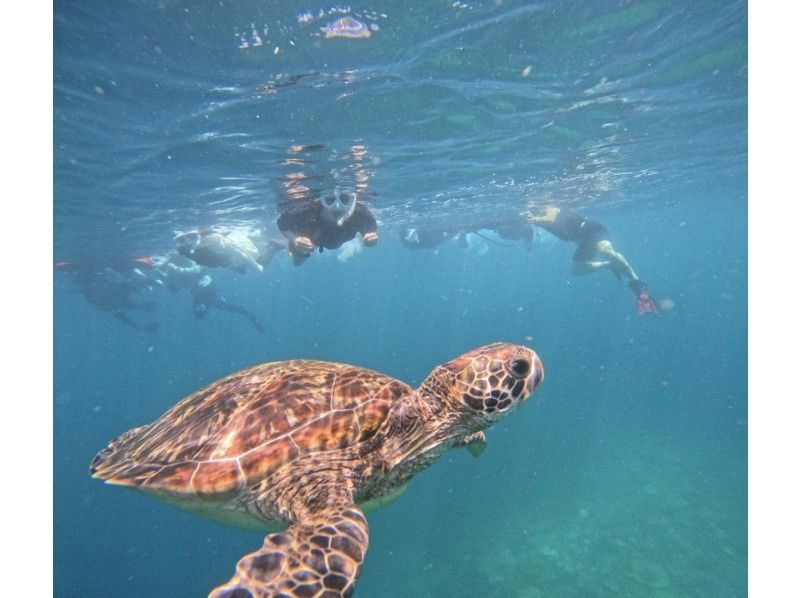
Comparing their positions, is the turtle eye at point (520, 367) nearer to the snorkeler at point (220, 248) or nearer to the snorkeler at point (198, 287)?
the snorkeler at point (220, 248)

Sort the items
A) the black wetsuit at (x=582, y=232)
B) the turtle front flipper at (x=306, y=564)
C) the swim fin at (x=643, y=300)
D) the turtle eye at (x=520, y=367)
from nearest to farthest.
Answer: the turtle front flipper at (x=306, y=564) < the turtle eye at (x=520, y=367) < the swim fin at (x=643, y=300) < the black wetsuit at (x=582, y=232)

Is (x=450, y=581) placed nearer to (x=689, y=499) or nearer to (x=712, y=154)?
(x=689, y=499)

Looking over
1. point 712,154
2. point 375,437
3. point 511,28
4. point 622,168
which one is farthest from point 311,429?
point 712,154

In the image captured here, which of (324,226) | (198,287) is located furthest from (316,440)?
(198,287)

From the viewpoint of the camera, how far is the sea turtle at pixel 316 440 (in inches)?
130

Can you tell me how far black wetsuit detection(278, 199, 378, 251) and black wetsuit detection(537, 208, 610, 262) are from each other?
9.50 meters

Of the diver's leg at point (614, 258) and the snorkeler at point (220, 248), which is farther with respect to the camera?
A: the snorkeler at point (220, 248)

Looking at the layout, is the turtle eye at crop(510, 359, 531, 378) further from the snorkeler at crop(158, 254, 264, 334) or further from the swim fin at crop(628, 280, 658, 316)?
the snorkeler at crop(158, 254, 264, 334)

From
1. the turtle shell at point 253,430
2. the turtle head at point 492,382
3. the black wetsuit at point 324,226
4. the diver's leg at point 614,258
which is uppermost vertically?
the black wetsuit at point 324,226

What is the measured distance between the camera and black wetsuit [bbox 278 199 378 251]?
40.9 ft

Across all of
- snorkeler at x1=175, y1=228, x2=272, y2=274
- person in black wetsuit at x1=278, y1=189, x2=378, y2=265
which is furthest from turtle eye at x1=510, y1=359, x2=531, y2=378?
snorkeler at x1=175, y1=228, x2=272, y2=274

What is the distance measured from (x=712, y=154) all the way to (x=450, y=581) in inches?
842

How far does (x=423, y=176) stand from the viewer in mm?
16469

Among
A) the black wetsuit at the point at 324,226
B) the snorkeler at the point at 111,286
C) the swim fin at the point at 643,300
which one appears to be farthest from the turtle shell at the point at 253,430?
the snorkeler at the point at 111,286
